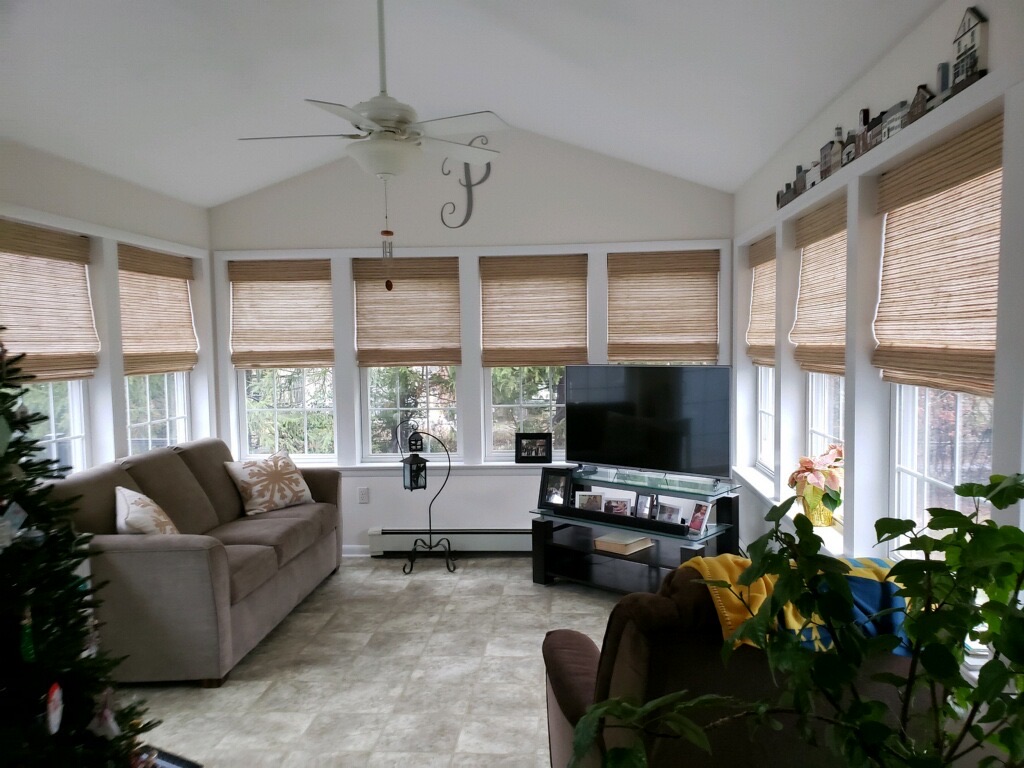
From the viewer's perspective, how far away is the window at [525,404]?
17.0ft

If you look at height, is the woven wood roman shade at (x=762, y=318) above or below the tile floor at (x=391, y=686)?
above

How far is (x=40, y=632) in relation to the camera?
1.64 m

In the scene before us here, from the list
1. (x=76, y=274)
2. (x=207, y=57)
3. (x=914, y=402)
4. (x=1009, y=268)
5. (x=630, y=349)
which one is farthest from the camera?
(x=630, y=349)

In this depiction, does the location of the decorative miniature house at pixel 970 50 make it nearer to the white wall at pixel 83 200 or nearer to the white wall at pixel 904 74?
the white wall at pixel 904 74

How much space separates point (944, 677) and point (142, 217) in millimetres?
4700

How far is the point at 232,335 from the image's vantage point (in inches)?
202

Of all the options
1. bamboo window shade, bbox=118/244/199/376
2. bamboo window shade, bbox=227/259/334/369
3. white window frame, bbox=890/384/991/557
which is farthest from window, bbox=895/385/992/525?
bamboo window shade, bbox=118/244/199/376

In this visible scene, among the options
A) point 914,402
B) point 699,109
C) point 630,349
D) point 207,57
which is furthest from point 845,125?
point 207,57

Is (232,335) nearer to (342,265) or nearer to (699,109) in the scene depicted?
(342,265)

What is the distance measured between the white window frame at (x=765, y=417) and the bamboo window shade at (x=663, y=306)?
1.37 ft

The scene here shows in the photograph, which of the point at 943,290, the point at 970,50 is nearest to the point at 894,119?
the point at 970,50

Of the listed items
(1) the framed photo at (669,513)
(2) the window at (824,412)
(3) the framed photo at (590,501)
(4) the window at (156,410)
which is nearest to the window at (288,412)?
(4) the window at (156,410)

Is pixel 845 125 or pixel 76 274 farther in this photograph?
pixel 76 274

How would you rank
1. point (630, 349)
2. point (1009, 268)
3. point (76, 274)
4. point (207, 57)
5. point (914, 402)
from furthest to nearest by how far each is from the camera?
point (630, 349) < point (76, 274) < point (207, 57) < point (914, 402) < point (1009, 268)
